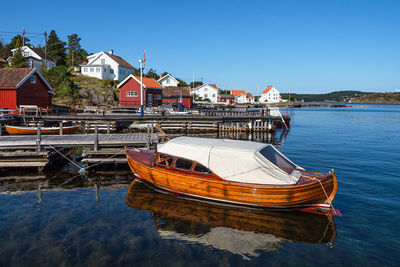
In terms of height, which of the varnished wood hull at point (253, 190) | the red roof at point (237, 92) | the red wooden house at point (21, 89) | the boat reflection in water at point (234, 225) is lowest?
the boat reflection in water at point (234, 225)

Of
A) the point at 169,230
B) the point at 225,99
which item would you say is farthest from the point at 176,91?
the point at 169,230

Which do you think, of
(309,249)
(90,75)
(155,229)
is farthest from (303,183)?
(90,75)

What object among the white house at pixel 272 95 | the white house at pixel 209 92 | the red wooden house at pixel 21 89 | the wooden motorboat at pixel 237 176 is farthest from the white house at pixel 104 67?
the white house at pixel 272 95

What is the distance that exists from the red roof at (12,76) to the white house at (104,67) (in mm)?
38124

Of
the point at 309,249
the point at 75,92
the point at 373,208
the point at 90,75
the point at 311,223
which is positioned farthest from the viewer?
the point at 90,75

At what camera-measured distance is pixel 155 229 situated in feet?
32.4

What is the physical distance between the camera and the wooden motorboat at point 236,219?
9875 millimetres

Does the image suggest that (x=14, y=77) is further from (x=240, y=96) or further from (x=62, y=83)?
(x=240, y=96)

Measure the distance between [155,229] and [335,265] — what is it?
5883 millimetres

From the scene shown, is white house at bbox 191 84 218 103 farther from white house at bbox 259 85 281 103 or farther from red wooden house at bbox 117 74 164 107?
white house at bbox 259 85 281 103

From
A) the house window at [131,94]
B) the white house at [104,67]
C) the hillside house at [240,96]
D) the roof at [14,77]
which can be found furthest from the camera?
the hillside house at [240,96]

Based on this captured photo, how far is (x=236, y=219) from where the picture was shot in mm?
10695

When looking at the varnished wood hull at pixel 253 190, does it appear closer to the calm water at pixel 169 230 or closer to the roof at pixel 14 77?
the calm water at pixel 169 230

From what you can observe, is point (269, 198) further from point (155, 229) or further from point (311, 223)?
point (155, 229)
